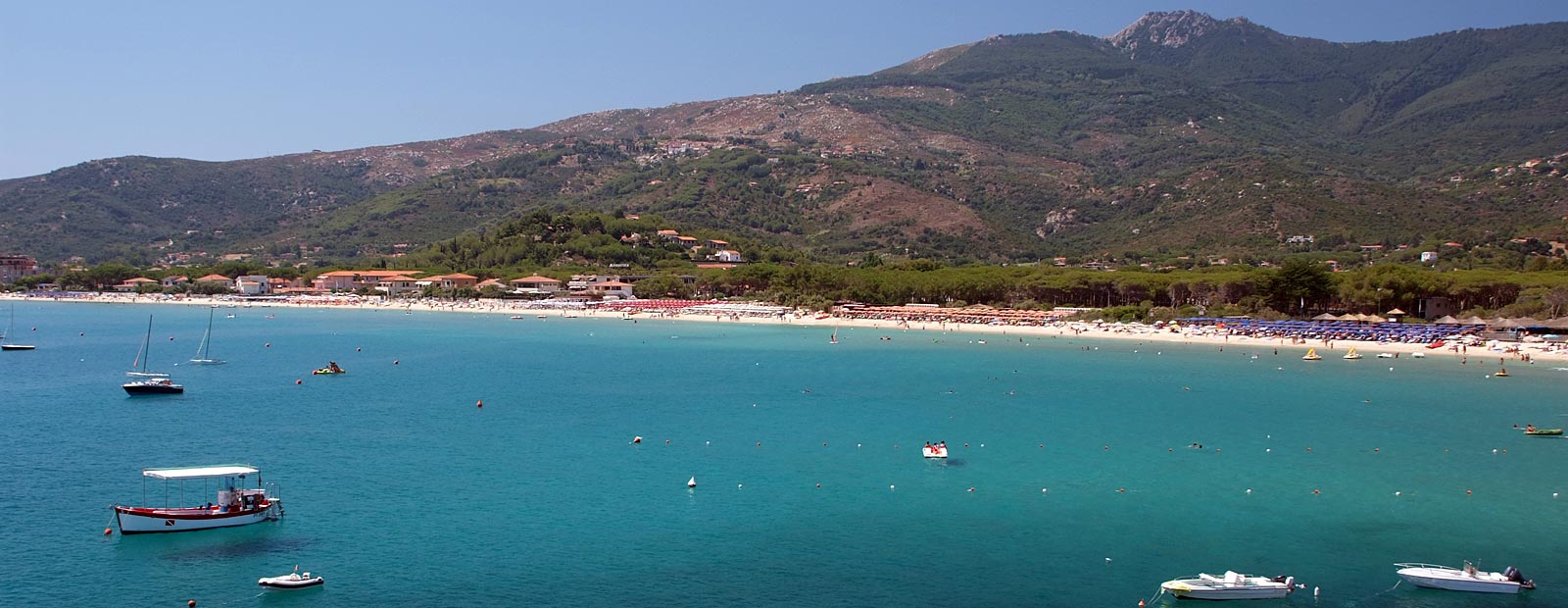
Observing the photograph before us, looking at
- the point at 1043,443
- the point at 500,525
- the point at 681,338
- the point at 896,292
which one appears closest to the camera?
the point at 500,525

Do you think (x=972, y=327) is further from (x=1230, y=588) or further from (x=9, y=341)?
(x=1230, y=588)

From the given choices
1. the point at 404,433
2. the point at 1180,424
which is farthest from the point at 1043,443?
the point at 404,433

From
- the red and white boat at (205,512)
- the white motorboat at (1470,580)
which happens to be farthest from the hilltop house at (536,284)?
the white motorboat at (1470,580)

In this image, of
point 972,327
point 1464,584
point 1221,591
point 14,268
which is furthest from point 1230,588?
point 14,268

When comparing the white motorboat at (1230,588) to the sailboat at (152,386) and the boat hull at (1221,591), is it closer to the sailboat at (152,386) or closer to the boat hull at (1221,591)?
the boat hull at (1221,591)

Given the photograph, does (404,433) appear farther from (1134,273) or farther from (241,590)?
(1134,273)
